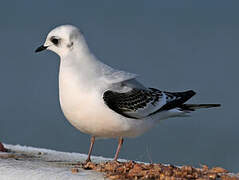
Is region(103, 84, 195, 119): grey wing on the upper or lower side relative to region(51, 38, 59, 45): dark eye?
lower

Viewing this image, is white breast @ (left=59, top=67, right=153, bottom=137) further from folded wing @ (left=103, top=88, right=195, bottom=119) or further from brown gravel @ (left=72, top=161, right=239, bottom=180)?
brown gravel @ (left=72, top=161, right=239, bottom=180)

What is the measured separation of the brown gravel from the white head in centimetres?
167

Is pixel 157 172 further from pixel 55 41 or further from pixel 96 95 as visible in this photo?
pixel 55 41

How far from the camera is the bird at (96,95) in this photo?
7191 mm

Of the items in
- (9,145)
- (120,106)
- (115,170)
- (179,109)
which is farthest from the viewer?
(9,145)

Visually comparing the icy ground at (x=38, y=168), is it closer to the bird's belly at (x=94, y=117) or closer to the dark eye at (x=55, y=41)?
the bird's belly at (x=94, y=117)

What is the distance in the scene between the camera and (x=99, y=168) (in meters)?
7.07

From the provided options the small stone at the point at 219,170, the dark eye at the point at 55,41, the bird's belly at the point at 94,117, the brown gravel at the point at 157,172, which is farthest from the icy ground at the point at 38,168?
the dark eye at the point at 55,41

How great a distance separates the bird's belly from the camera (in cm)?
715

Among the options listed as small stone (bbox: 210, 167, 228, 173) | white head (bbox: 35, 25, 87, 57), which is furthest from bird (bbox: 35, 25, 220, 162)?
small stone (bbox: 210, 167, 228, 173)

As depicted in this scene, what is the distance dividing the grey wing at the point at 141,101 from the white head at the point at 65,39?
0.83 m

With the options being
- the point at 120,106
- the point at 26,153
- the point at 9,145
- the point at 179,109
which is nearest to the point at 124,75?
the point at 120,106

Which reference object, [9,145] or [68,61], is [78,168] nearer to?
[68,61]

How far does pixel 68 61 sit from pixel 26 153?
215 cm
